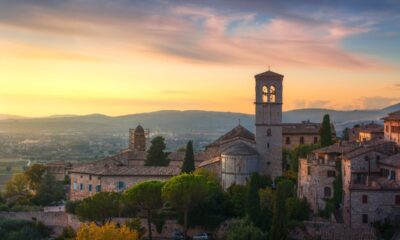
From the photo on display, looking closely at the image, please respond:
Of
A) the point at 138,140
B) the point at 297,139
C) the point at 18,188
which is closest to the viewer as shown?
the point at 297,139

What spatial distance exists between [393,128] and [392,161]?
1232cm

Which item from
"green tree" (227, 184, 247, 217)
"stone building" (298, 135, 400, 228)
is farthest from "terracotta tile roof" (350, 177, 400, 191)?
"green tree" (227, 184, 247, 217)

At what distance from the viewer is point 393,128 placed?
57.7 metres

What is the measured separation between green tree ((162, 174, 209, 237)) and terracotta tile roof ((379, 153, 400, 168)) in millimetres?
14337

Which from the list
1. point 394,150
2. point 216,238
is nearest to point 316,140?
point 394,150

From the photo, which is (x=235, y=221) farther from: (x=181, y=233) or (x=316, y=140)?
(x=316, y=140)

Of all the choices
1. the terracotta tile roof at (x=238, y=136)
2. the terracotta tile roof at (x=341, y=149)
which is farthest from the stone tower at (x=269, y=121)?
the terracotta tile roof at (x=341, y=149)

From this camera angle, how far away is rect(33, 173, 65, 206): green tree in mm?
71125

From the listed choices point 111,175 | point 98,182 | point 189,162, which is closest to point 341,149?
point 189,162

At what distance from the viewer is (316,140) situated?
73938 mm

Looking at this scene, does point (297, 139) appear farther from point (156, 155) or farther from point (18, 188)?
point (18, 188)

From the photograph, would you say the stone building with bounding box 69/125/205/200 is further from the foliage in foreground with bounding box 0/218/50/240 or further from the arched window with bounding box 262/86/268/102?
the arched window with bounding box 262/86/268/102

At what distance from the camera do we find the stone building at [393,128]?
184 feet

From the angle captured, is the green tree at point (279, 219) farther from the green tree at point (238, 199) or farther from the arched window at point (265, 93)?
the arched window at point (265, 93)
